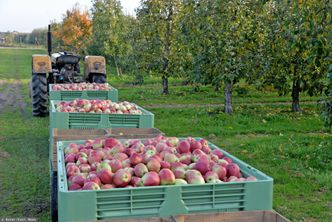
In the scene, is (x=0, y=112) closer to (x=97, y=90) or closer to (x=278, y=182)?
(x=97, y=90)

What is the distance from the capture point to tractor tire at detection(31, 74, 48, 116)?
14.0 m

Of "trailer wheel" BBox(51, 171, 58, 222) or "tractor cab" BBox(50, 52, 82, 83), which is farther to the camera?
"tractor cab" BBox(50, 52, 82, 83)

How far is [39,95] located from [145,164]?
10.8 metres

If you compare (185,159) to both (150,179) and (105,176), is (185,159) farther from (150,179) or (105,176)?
(105,176)

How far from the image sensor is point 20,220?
217 inches

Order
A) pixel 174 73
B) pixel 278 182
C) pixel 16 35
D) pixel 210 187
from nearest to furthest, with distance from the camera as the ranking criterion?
pixel 210 187 → pixel 278 182 → pixel 174 73 → pixel 16 35

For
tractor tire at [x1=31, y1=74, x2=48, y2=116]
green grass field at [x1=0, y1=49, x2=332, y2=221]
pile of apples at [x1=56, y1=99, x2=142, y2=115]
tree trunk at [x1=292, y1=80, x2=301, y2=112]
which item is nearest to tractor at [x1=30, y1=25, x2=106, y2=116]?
tractor tire at [x1=31, y1=74, x2=48, y2=116]

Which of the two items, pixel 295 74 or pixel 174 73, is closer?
pixel 295 74

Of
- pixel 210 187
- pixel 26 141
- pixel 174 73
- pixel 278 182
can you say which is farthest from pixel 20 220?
pixel 174 73

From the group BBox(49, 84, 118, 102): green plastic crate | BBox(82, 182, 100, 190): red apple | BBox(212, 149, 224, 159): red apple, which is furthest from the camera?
BBox(49, 84, 118, 102): green plastic crate

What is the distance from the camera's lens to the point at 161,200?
326 cm

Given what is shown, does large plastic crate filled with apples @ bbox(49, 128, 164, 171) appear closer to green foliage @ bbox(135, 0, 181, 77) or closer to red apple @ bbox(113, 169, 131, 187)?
red apple @ bbox(113, 169, 131, 187)

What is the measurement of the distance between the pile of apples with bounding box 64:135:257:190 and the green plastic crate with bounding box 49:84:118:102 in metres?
5.89

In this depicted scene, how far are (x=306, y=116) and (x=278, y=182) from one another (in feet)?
24.3
